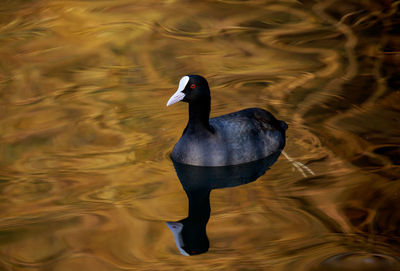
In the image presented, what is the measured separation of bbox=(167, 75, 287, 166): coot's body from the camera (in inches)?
233

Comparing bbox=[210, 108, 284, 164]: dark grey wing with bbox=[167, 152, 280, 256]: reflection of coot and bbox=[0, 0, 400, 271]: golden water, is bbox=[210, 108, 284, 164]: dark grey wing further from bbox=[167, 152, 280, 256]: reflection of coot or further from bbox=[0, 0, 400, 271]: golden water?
bbox=[0, 0, 400, 271]: golden water

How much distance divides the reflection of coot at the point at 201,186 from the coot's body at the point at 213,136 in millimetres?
59

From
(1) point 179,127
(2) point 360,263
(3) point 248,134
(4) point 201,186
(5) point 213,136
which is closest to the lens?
(2) point 360,263

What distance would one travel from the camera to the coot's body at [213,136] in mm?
5926

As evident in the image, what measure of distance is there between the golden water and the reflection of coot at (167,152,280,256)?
9cm

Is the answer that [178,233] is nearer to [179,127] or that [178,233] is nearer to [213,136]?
[213,136]

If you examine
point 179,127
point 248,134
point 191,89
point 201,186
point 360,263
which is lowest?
point 360,263

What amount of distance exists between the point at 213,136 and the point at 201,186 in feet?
1.64

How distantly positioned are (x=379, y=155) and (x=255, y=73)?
2414 millimetres

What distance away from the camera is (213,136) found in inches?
239

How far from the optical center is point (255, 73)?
8.20m

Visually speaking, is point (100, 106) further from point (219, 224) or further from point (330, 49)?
point (330, 49)

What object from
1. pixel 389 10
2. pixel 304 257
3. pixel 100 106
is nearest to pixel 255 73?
pixel 100 106

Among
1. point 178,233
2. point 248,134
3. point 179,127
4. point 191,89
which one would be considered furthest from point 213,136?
point 178,233
